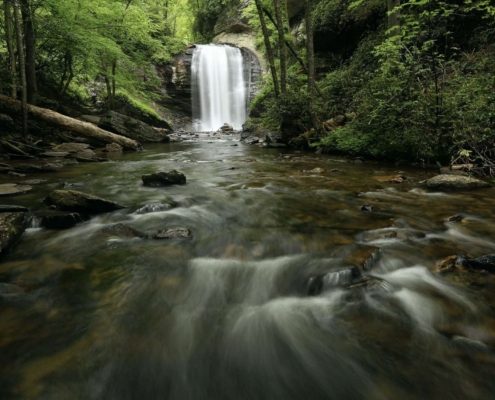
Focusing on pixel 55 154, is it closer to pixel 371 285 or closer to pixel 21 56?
pixel 21 56

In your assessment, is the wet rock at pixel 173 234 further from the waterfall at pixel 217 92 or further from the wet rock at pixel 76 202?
the waterfall at pixel 217 92

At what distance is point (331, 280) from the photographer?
9.77 feet

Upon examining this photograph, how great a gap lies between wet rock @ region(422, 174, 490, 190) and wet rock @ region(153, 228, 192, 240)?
175 inches

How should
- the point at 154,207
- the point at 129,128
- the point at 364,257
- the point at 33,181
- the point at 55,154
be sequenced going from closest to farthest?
the point at 364,257
the point at 154,207
the point at 33,181
the point at 55,154
the point at 129,128

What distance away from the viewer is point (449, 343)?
7.34 ft

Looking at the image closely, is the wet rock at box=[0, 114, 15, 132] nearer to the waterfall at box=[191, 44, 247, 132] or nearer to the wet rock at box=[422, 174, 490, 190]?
the wet rock at box=[422, 174, 490, 190]

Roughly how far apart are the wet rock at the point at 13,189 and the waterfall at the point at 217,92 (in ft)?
75.6

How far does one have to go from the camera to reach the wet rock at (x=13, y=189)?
583 cm

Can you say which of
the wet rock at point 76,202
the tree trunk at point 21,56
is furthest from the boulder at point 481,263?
the tree trunk at point 21,56

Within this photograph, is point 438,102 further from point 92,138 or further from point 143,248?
point 92,138

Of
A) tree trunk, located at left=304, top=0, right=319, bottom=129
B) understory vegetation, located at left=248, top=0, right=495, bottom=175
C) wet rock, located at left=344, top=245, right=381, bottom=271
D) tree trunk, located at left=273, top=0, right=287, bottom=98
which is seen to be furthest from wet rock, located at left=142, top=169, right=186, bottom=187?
tree trunk, located at left=273, top=0, right=287, bottom=98

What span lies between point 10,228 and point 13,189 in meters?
2.79

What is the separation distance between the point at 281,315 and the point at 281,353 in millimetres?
448

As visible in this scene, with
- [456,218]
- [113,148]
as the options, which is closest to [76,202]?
[456,218]
